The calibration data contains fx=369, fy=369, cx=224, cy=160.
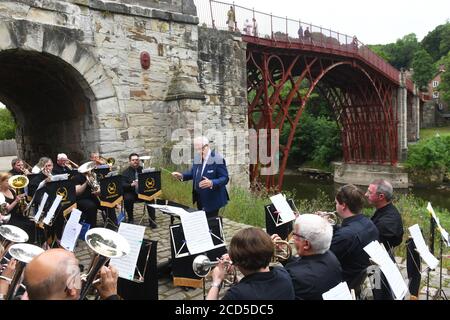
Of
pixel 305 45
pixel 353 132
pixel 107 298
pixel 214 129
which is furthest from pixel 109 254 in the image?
pixel 353 132

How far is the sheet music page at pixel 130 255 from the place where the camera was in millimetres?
2891

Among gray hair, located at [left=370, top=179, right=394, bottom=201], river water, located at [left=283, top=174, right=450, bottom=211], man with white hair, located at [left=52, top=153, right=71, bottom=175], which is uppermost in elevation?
man with white hair, located at [left=52, top=153, right=71, bottom=175]

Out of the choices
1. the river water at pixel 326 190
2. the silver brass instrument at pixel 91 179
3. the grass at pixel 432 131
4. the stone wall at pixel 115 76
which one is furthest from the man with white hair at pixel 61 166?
the grass at pixel 432 131

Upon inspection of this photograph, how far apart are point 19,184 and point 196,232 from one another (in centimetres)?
278

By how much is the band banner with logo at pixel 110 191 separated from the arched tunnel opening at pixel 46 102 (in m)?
3.02

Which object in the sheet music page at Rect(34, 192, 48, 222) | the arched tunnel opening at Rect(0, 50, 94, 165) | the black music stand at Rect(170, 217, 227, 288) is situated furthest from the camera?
the arched tunnel opening at Rect(0, 50, 94, 165)

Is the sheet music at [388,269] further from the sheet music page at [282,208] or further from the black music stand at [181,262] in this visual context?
the sheet music page at [282,208]

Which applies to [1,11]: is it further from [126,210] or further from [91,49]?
[126,210]

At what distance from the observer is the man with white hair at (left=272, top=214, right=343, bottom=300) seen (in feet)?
7.92

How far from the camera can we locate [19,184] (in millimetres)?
4715

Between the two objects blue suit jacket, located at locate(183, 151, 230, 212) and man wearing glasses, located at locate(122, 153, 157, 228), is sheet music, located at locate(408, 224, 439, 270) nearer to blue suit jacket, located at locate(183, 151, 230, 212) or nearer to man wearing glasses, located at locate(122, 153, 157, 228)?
blue suit jacket, located at locate(183, 151, 230, 212)

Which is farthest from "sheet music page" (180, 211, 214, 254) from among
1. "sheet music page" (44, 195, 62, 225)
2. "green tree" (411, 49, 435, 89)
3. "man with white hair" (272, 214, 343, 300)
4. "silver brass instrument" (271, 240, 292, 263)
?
"green tree" (411, 49, 435, 89)

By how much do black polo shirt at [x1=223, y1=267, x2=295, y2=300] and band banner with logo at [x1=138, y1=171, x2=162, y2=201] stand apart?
4.03m

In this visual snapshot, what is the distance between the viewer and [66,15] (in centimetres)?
729
